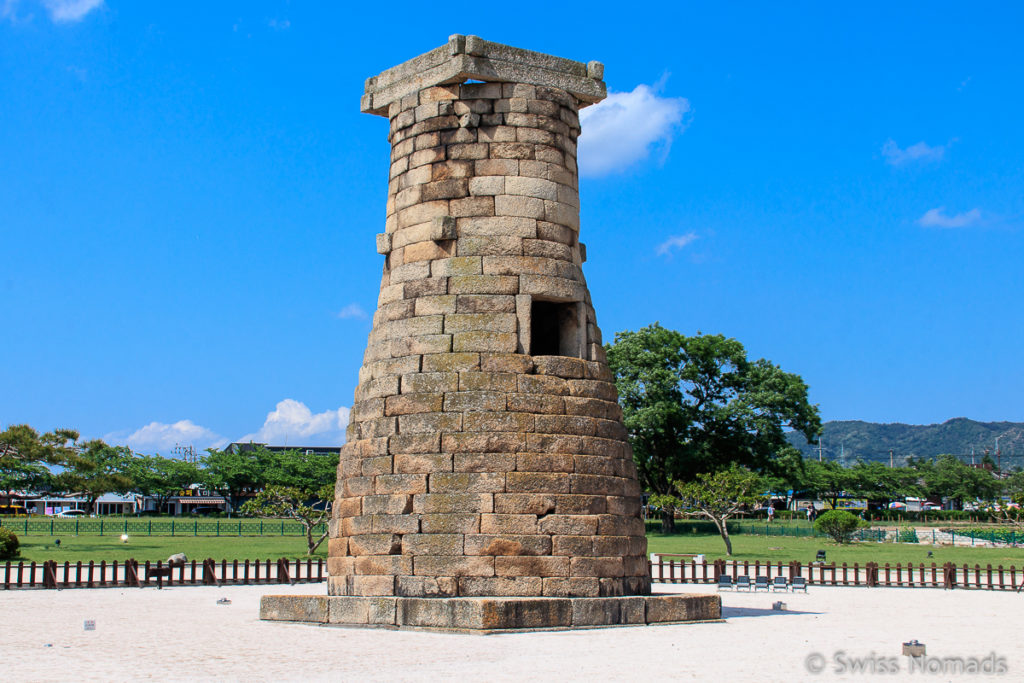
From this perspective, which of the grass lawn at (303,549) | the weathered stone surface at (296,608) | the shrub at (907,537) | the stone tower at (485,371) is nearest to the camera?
the stone tower at (485,371)

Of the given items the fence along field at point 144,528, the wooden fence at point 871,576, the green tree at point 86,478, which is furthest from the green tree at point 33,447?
the wooden fence at point 871,576

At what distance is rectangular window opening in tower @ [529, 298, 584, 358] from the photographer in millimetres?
14516

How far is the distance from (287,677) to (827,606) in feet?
39.5

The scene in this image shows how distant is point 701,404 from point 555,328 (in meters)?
35.8

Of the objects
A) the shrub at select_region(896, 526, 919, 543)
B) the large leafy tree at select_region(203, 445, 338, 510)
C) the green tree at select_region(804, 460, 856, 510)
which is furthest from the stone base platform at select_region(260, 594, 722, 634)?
the green tree at select_region(804, 460, 856, 510)

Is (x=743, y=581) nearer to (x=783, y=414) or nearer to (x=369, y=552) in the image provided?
(x=369, y=552)

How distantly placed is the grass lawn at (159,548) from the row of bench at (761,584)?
1464cm

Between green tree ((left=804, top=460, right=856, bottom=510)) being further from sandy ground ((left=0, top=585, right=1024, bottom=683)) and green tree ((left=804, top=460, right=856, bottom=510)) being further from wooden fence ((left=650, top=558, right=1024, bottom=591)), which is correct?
sandy ground ((left=0, top=585, right=1024, bottom=683))

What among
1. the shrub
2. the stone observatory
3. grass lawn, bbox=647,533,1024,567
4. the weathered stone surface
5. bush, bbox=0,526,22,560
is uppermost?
the stone observatory

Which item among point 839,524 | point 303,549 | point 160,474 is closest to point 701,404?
point 839,524

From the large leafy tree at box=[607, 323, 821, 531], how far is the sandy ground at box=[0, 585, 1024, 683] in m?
31.4

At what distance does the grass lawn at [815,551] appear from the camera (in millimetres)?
32844

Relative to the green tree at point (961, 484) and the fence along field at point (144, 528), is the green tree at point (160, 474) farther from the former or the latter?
the green tree at point (961, 484)

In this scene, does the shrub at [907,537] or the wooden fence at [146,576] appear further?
the shrub at [907,537]
